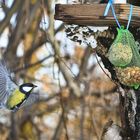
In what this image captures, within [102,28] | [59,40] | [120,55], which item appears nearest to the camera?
[120,55]

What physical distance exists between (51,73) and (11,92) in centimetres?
276

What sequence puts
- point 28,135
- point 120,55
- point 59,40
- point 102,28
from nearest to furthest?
1. point 120,55
2. point 102,28
3. point 59,40
4. point 28,135

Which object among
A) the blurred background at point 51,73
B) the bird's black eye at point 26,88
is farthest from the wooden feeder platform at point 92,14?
the blurred background at point 51,73

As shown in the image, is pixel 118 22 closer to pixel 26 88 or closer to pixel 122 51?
pixel 122 51

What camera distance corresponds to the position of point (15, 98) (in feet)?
4.72

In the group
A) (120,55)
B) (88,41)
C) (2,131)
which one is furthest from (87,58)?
(120,55)

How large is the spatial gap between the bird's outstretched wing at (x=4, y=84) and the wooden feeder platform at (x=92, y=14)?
25 cm

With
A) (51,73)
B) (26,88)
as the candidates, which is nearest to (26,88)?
(26,88)

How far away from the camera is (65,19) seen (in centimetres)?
148

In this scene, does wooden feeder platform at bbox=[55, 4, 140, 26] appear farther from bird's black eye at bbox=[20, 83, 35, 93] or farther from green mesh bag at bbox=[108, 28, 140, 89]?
bird's black eye at bbox=[20, 83, 35, 93]

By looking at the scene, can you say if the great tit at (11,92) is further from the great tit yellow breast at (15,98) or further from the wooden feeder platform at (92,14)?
the wooden feeder platform at (92,14)

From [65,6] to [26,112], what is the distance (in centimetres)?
272

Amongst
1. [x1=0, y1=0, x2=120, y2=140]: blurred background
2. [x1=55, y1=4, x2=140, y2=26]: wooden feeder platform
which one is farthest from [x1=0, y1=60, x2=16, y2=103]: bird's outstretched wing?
[x1=0, y1=0, x2=120, y2=140]: blurred background

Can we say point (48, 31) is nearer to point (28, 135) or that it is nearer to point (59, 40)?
point (59, 40)
